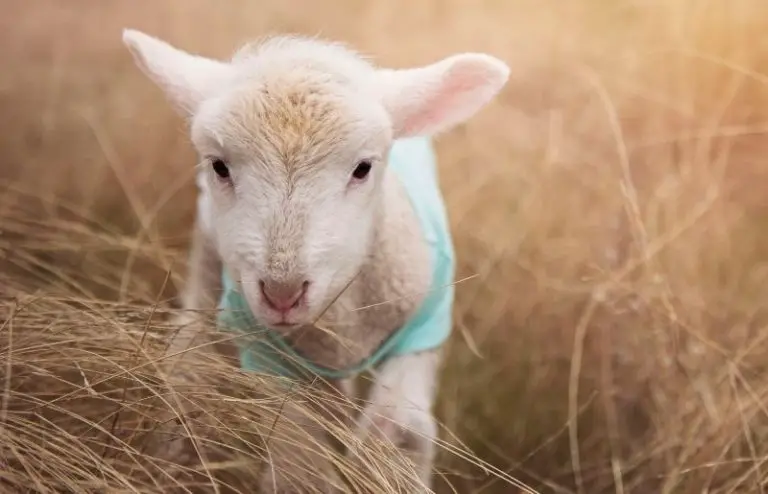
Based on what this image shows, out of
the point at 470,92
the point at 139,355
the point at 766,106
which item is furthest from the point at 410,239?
the point at 766,106

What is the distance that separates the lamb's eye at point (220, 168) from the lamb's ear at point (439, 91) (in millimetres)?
160

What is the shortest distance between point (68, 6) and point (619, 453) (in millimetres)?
848

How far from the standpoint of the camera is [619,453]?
0.98 meters

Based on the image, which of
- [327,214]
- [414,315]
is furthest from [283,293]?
[414,315]

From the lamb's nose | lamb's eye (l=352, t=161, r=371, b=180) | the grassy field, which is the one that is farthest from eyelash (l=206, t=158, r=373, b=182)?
the grassy field

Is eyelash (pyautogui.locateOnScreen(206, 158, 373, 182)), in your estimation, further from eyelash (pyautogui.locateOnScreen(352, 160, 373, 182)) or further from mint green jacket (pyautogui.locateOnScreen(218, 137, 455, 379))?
mint green jacket (pyautogui.locateOnScreen(218, 137, 455, 379))

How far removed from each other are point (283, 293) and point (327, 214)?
0.08 metres

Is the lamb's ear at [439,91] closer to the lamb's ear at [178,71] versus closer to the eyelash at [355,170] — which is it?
the eyelash at [355,170]

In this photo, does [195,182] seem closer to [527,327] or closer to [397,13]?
[397,13]

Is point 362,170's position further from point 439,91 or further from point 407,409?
point 407,409

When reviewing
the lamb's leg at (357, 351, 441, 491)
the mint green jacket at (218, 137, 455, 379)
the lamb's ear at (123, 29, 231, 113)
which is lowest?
the lamb's leg at (357, 351, 441, 491)

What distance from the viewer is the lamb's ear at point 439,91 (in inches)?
31.6

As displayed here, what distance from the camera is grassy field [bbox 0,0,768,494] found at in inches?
38.3

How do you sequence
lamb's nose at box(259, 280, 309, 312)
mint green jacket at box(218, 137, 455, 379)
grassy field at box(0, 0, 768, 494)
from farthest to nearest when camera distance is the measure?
grassy field at box(0, 0, 768, 494)
mint green jacket at box(218, 137, 455, 379)
lamb's nose at box(259, 280, 309, 312)
